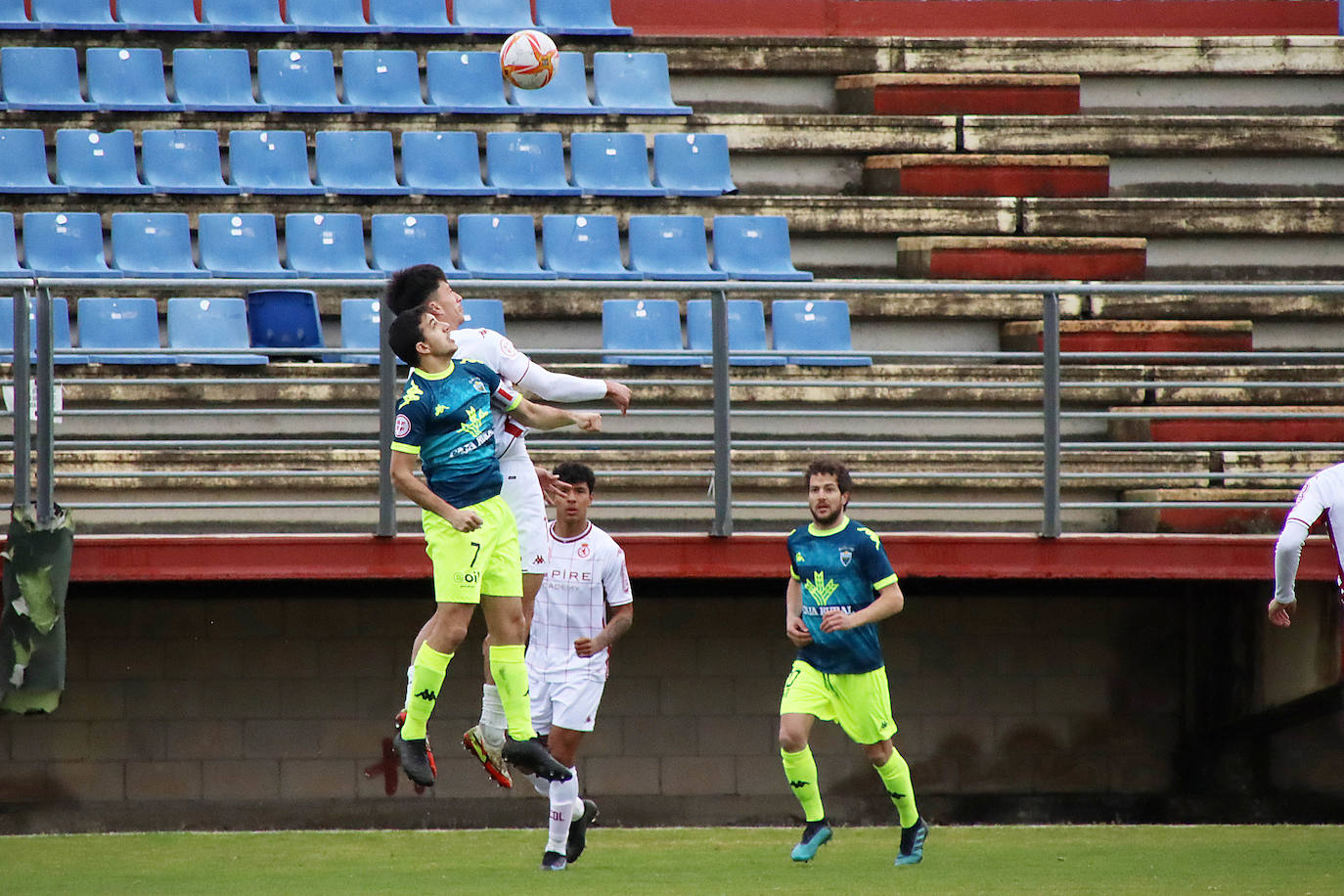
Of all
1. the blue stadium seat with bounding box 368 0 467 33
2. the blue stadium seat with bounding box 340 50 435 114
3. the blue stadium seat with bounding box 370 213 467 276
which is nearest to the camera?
the blue stadium seat with bounding box 370 213 467 276

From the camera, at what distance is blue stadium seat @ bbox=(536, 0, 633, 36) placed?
1545cm

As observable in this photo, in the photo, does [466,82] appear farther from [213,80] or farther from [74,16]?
[74,16]

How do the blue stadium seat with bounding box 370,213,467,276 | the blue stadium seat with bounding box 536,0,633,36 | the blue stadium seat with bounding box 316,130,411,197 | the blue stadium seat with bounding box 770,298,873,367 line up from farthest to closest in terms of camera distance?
the blue stadium seat with bounding box 536,0,633,36, the blue stadium seat with bounding box 316,130,411,197, the blue stadium seat with bounding box 370,213,467,276, the blue stadium seat with bounding box 770,298,873,367

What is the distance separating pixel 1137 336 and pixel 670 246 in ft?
11.1

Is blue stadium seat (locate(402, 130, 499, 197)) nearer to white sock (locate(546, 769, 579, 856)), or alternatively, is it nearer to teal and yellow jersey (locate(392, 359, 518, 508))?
white sock (locate(546, 769, 579, 856))

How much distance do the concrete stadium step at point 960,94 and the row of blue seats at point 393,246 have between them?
6.24ft

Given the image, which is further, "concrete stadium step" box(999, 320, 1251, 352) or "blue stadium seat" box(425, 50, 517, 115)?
"blue stadium seat" box(425, 50, 517, 115)

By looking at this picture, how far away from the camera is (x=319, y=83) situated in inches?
575

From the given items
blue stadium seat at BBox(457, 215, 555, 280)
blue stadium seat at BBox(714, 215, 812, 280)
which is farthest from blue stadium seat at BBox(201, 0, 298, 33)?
blue stadium seat at BBox(714, 215, 812, 280)

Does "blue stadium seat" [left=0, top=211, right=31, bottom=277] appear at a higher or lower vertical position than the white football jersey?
higher

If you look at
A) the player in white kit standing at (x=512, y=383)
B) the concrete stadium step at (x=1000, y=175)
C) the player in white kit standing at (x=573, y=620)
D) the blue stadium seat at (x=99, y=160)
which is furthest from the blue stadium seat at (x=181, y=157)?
the player in white kit standing at (x=512, y=383)

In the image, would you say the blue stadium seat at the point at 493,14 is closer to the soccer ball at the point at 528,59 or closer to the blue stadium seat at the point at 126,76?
the soccer ball at the point at 528,59

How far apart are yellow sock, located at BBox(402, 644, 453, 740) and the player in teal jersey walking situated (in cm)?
181

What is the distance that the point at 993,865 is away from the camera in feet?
27.3
